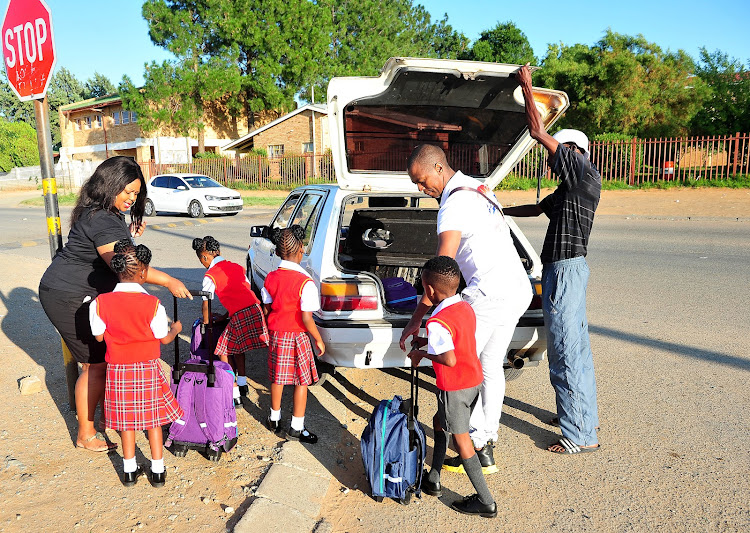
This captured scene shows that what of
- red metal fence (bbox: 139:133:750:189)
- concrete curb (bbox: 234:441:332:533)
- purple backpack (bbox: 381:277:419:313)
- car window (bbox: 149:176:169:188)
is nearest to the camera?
concrete curb (bbox: 234:441:332:533)

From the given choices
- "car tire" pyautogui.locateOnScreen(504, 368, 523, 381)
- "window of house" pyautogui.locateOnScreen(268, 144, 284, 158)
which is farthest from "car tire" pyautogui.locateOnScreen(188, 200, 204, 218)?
"window of house" pyautogui.locateOnScreen(268, 144, 284, 158)

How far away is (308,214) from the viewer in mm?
5238

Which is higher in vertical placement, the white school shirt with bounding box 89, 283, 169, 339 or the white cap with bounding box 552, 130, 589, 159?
the white cap with bounding box 552, 130, 589, 159

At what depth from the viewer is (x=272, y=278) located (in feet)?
12.2

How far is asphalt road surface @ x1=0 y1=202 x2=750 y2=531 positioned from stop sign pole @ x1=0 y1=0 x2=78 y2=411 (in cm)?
221

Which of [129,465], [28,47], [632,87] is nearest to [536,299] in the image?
[129,465]

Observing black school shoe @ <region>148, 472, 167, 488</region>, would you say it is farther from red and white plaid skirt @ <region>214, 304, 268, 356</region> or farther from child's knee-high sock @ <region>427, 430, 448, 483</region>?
child's knee-high sock @ <region>427, 430, 448, 483</region>

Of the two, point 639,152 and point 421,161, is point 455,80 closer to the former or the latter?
point 421,161

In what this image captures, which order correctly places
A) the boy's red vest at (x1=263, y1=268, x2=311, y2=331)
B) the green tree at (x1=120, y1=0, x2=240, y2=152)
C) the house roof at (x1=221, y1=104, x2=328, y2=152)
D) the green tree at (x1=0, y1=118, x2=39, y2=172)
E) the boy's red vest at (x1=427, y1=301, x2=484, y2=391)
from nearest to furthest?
the boy's red vest at (x1=427, y1=301, x2=484, y2=391), the boy's red vest at (x1=263, y1=268, x2=311, y2=331), the house roof at (x1=221, y1=104, x2=328, y2=152), the green tree at (x1=120, y1=0, x2=240, y2=152), the green tree at (x1=0, y1=118, x2=39, y2=172)

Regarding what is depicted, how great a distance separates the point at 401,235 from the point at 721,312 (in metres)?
3.79

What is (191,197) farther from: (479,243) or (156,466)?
(479,243)

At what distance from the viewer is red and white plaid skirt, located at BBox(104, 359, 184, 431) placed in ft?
10.2

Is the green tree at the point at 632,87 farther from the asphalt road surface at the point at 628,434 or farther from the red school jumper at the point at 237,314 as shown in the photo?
the red school jumper at the point at 237,314

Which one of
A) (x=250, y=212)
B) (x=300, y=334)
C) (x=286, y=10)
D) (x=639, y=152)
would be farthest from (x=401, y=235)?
(x=286, y=10)
